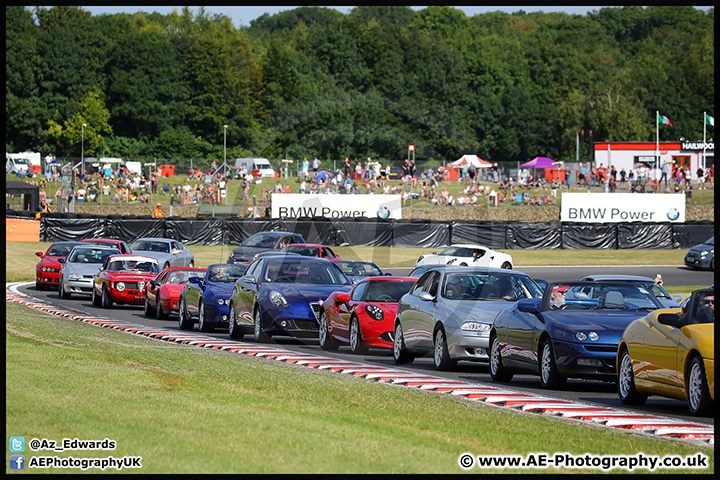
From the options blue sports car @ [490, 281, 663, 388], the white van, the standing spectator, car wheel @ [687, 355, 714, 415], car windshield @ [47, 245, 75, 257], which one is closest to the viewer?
car wheel @ [687, 355, 714, 415]

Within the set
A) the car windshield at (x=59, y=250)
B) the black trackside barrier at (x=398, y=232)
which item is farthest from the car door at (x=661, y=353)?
the black trackside barrier at (x=398, y=232)

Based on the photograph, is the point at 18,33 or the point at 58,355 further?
the point at 18,33

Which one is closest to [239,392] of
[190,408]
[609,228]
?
[190,408]

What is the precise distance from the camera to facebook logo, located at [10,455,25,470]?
20.8 ft

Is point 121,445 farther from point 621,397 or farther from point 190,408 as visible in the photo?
point 621,397

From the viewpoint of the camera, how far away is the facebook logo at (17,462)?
6.33m

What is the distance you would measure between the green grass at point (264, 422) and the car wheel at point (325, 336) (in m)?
4.99

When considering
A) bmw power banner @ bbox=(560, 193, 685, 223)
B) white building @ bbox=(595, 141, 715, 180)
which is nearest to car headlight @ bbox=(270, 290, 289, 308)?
bmw power banner @ bbox=(560, 193, 685, 223)

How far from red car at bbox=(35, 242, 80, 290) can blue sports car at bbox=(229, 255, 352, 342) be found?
14553 mm

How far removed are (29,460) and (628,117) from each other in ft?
344

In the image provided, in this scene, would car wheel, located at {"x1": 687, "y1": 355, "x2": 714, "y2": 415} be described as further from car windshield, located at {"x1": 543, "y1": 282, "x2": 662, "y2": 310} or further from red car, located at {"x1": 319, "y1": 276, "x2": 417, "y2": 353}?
red car, located at {"x1": 319, "y1": 276, "x2": 417, "y2": 353}

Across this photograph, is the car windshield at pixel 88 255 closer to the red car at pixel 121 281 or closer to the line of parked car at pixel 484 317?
the red car at pixel 121 281

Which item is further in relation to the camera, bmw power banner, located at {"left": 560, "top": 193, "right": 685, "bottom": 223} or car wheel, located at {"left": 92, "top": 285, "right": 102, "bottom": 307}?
bmw power banner, located at {"left": 560, "top": 193, "right": 685, "bottom": 223}
